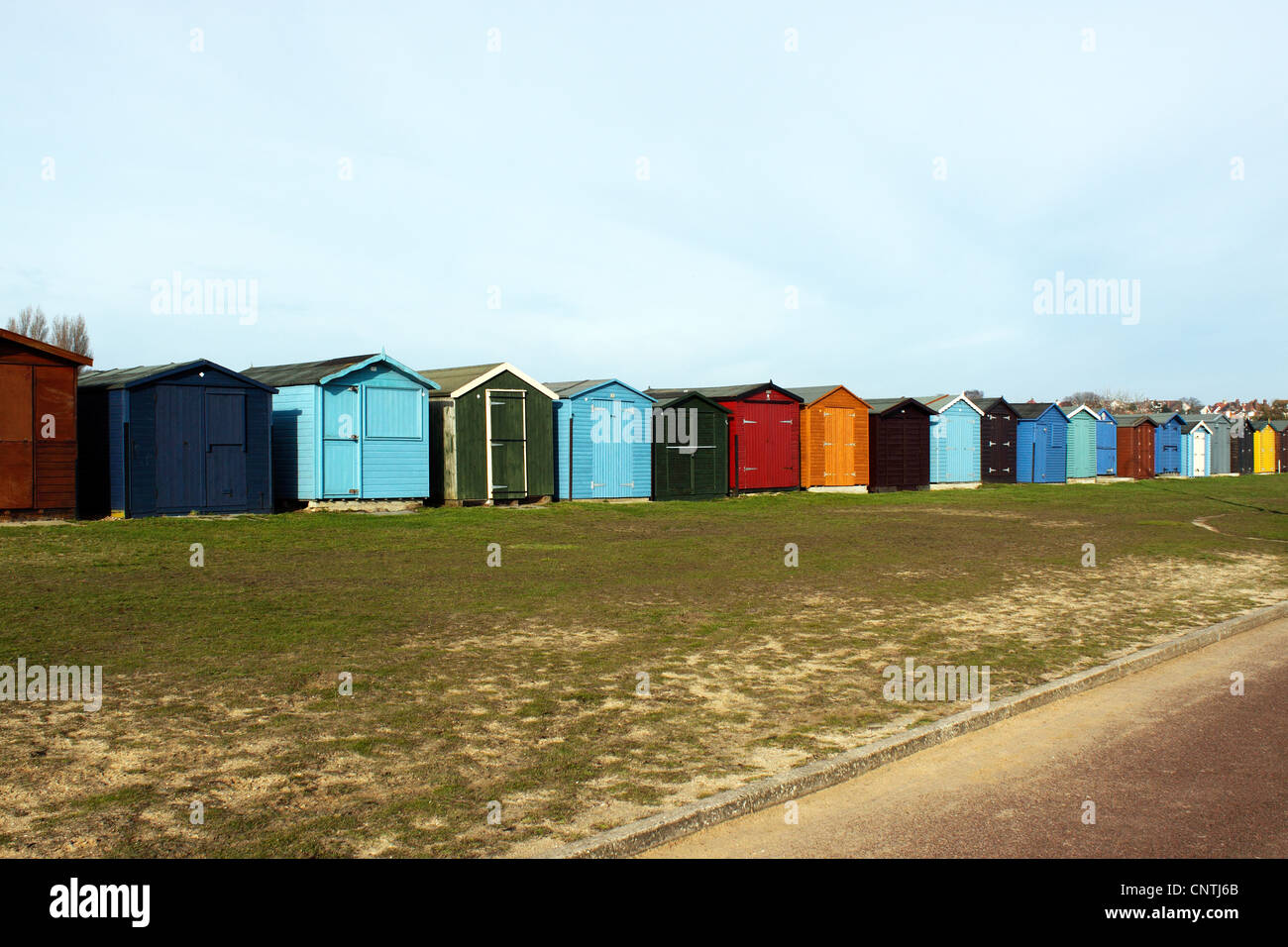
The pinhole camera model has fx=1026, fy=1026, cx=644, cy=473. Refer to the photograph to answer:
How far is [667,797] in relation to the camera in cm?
548

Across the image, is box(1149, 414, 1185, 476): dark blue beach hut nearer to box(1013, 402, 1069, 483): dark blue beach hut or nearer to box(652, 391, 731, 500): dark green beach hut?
box(1013, 402, 1069, 483): dark blue beach hut

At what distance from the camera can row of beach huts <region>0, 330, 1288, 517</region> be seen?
22.0 m

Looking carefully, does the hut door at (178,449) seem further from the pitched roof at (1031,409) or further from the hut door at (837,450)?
the pitched roof at (1031,409)

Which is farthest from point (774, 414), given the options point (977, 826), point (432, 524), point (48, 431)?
point (977, 826)

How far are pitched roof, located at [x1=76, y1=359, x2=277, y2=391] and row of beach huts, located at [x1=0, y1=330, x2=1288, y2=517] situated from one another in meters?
0.05

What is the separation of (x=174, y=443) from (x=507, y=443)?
911cm

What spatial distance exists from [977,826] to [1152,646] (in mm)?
5383

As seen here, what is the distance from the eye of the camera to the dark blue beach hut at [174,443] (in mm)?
23078

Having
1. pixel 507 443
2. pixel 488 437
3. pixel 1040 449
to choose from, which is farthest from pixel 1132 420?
pixel 488 437

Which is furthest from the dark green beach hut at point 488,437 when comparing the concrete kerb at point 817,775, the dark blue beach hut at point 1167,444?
the dark blue beach hut at point 1167,444

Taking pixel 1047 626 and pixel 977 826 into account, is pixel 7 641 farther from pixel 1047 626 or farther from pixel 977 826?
pixel 1047 626

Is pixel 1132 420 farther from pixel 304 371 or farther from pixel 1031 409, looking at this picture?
pixel 304 371

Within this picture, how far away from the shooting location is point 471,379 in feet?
96.2

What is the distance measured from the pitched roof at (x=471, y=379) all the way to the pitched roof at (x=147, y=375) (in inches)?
195
